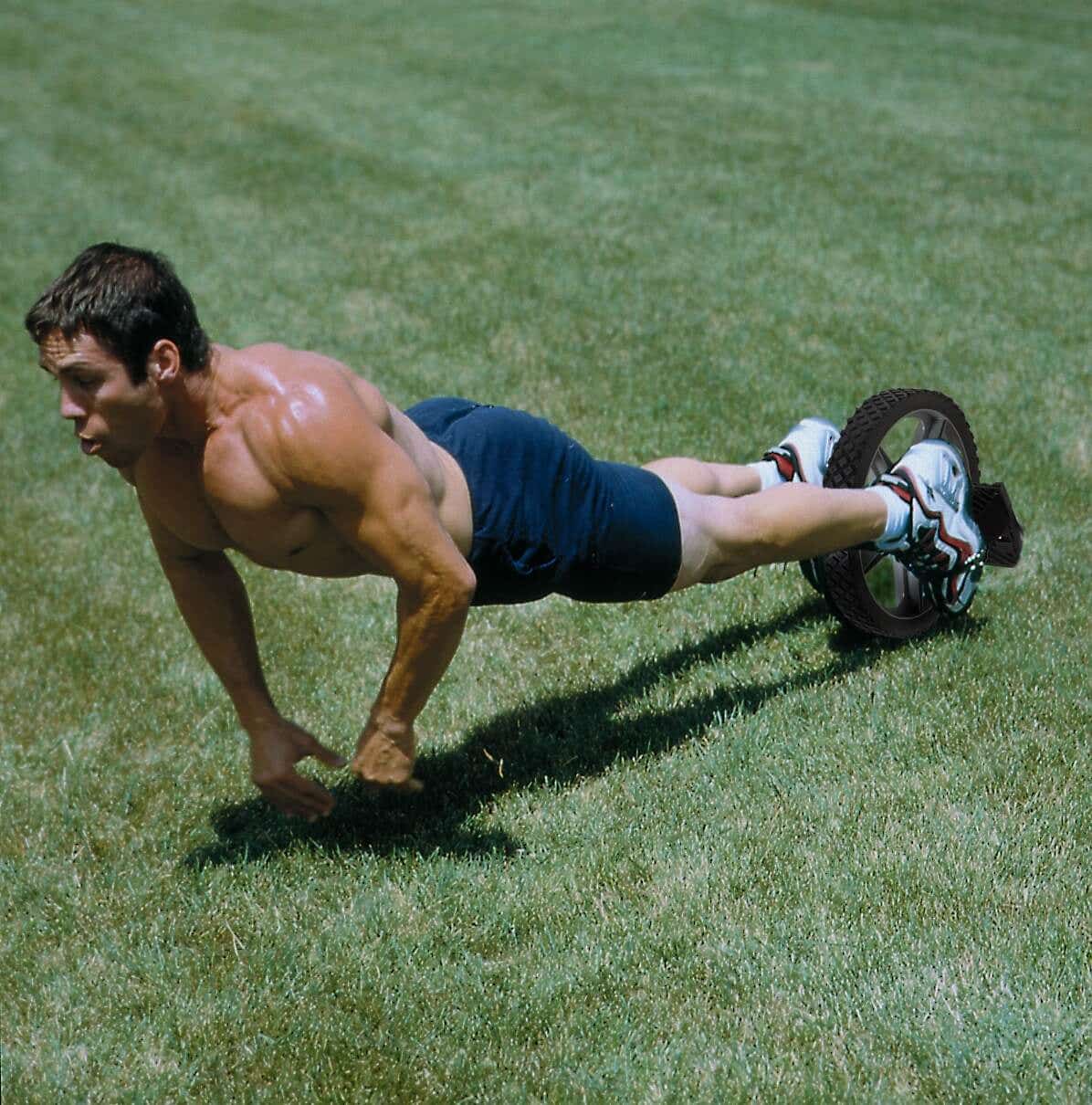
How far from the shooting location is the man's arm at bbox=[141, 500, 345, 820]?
357 cm

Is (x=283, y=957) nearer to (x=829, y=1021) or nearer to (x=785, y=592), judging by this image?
(x=829, y=1021)

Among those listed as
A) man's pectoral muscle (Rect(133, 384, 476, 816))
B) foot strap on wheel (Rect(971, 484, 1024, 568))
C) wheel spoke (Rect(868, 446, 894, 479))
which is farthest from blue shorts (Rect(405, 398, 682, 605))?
foot strap on wheel (Rect(971, 484, 1024, 568))

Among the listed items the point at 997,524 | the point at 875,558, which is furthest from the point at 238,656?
the point at 997,524

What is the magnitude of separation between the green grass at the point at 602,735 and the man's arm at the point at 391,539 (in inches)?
19.8

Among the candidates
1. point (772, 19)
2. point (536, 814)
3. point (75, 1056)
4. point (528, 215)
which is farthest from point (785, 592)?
point (772, 19)

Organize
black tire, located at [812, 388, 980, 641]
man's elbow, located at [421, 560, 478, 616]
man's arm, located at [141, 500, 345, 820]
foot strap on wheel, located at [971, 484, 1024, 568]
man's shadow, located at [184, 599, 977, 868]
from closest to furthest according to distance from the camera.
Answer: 1. man's elbow, located at [421, 560, 478, 616]
2. man's arm, located at [141, 500, 345, 820]
3. man's shadow, located at [184, 599, 977, 868]
4. black tire, located at [812, 388, 980, 641]
5. foot strap on wheel, located at [971, 484, 1024, 568]

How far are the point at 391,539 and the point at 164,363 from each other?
64 cm

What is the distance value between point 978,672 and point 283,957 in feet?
7.91

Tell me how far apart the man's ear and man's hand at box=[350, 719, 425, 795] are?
96cm

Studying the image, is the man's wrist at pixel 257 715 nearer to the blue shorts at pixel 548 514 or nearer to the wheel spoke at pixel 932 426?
the blue shorts at pixel 548 514

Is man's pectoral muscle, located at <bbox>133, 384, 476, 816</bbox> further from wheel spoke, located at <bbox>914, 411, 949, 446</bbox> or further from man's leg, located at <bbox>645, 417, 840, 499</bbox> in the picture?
wheel spoke, located at <bbox>914, 411, 949, 446</bbox>

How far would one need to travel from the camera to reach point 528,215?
997 cm

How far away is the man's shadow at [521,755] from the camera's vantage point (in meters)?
3.90

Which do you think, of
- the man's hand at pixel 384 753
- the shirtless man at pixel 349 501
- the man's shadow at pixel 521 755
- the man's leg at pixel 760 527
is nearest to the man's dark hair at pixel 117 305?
the shirtless man at pixel 349 501
